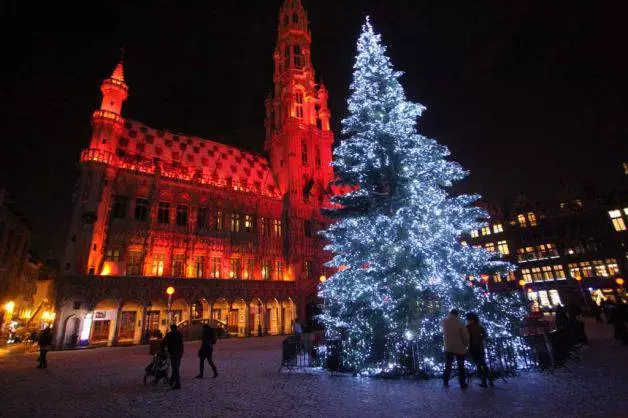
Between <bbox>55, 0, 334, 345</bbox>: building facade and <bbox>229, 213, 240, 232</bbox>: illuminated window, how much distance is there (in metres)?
0.14

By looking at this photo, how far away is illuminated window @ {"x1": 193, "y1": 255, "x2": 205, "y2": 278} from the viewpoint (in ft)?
108

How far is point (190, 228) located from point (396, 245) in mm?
27629

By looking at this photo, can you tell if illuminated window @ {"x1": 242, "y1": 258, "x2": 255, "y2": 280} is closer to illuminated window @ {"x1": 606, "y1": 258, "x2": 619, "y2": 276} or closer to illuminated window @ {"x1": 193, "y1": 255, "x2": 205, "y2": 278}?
illuminated window @ {"x1": 193, "y1": 255, "x2": 205, "y2": 278}

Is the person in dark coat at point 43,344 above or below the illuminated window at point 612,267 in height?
below

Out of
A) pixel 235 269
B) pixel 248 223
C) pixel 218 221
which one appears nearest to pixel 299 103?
pixel 248 223

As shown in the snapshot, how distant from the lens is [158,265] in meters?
31.2

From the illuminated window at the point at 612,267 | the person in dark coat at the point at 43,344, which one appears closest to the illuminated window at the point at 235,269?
the person in dark coat at the point at 43,344

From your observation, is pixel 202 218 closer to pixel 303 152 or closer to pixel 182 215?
pixel 182 215

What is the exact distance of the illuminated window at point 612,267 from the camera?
3873 cm

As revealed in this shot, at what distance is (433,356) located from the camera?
32.2ft

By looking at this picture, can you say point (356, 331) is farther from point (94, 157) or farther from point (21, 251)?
point (21, 251)

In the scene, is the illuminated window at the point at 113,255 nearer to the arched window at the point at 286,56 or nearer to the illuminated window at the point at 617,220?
the arched window at the point at 286,56

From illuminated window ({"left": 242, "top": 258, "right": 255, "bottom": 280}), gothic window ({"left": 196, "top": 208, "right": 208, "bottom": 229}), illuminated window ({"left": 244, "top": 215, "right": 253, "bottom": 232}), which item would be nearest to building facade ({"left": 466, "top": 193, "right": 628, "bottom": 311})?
illuminated window ({"left": 242, "top": 258, "right": 255, "bottom": 280})

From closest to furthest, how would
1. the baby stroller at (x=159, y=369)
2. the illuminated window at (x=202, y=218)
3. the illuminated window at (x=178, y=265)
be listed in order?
the baby stroller at (x=159, y=369) < the illuminated window at (x=178, y=265) < the illuminated window at (x=202, y=218)
